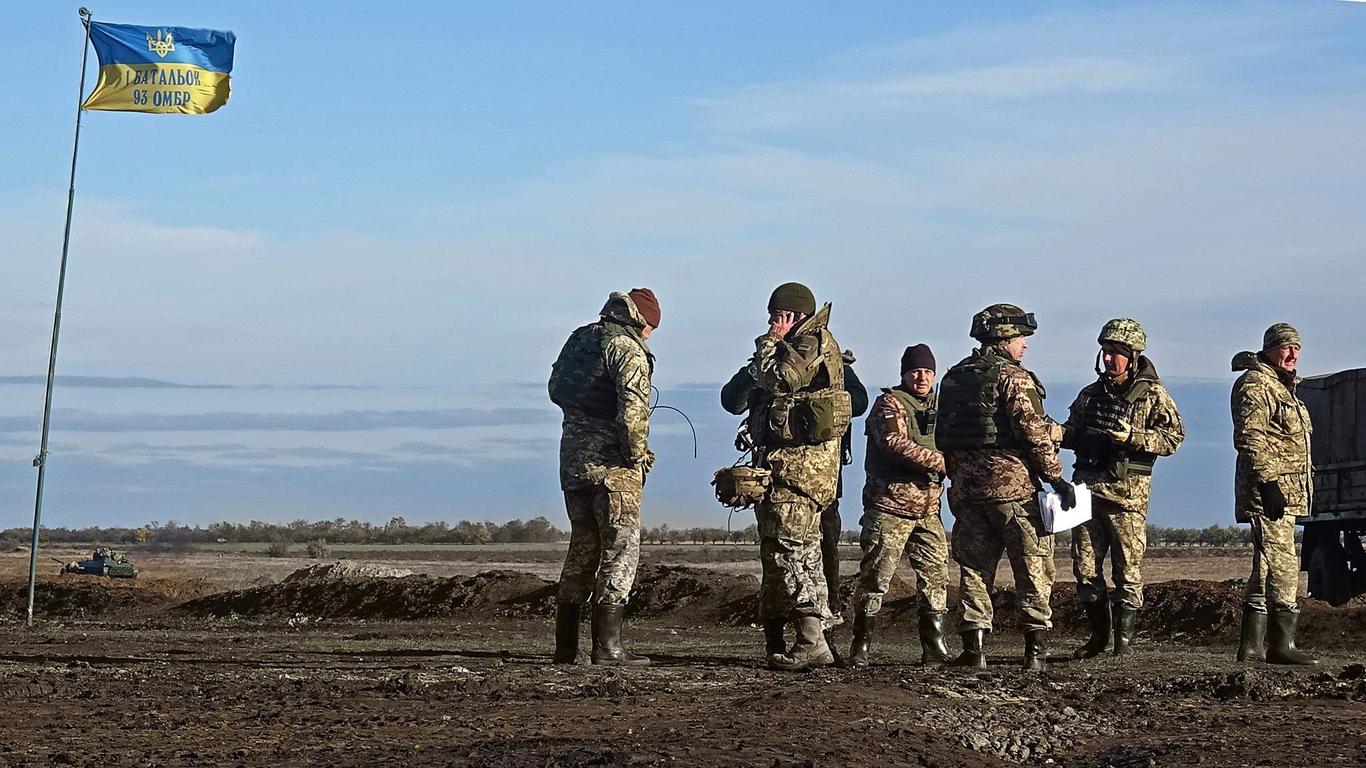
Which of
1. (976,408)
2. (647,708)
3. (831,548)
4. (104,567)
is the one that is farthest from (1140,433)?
(104,567)

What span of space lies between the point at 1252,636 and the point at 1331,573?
943cm

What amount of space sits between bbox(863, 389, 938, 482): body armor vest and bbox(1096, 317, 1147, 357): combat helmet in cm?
158

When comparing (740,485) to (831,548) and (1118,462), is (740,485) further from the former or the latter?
(1118,462)

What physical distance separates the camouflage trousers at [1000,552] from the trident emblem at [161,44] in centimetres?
1284

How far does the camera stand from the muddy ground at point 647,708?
7.26m

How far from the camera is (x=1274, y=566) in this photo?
1150cm

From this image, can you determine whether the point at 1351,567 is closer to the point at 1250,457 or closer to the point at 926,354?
the point at 1250,457

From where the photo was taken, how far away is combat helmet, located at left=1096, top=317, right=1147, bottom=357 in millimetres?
11570

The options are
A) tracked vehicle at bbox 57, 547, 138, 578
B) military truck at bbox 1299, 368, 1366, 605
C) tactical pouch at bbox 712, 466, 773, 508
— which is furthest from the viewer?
tracked vehicle at bbox 57, 547, 138, 578

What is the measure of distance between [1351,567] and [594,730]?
15.2 m

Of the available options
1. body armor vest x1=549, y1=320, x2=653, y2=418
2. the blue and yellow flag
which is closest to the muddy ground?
body armor vest x1=549, y1=320, x2=653, y2=418

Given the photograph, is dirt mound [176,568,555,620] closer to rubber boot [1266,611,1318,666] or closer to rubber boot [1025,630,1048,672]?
rubber boot [1266,611,1318,666]

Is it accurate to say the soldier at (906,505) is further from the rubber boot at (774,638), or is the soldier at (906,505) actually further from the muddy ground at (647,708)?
the muddy ground at (647,708)

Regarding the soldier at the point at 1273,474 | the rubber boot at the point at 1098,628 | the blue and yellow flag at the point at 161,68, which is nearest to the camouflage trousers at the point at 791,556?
the rubber boot at the point at 1098,628
